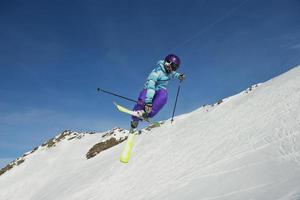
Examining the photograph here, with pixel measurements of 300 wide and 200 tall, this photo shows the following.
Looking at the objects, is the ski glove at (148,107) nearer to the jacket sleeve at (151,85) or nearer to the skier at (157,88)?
the skier at (157,88)

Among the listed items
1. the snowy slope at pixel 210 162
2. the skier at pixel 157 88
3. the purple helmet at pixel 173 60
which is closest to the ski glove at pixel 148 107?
the skier at pixel 157 88

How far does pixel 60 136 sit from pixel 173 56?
39.1 meters

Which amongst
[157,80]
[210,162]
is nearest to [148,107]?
[157,80]

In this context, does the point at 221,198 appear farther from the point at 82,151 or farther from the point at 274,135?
the point at 82,151

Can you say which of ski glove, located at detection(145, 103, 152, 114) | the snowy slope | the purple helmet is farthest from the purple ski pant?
the snowy slope

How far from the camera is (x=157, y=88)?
32.5 ft

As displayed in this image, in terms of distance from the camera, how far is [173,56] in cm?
971

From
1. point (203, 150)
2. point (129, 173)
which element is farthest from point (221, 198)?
point (129, 173)

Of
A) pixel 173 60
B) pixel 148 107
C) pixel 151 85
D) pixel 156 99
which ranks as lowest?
pixel 148 107

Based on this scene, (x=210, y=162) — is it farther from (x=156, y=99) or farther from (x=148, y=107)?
(x=148, y=107)

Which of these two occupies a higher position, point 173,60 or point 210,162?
point 210,162

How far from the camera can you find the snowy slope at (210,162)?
11258mm

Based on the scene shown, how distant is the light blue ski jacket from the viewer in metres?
9.66

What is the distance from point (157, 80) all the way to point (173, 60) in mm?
682
